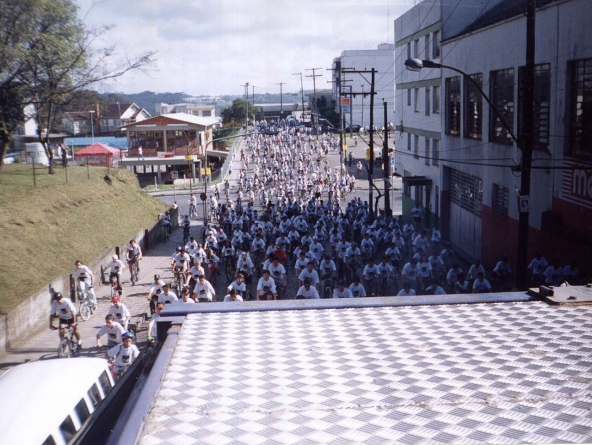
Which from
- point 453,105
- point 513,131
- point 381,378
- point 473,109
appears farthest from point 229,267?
point 381,378

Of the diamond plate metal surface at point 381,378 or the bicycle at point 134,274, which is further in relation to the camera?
the bicycle at point 134,274

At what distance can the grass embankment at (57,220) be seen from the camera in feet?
64.4

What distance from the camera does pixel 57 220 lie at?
2548 centimetres

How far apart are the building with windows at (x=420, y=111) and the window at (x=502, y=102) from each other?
19.7ft

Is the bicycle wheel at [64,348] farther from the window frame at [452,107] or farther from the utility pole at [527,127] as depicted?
the window frame at [452,107]

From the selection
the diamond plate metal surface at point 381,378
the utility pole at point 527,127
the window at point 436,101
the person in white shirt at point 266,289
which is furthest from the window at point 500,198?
the diamond plate metal surface at point 381,378

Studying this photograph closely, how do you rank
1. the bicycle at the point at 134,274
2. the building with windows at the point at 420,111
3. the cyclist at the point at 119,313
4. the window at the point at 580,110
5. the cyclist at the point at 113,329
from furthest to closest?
the building with windows at the point at 420,111
the bicycle at the point at 134,274
the window at the point at 580,110
the cyclist at the point at 119,313
the cyclist at the point at 113,329

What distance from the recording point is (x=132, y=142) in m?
65.1

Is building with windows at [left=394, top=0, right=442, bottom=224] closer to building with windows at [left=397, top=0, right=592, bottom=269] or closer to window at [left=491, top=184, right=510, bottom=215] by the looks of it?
building with windows at [left=397, top=0, right=592, bottom=269]

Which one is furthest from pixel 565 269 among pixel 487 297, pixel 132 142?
pixel 132 142

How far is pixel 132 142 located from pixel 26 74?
39.7 m

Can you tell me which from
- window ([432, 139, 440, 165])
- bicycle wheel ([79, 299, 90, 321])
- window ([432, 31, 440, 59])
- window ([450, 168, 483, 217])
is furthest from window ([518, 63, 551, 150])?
bicycle wheel ([79, 299, 90, 321])

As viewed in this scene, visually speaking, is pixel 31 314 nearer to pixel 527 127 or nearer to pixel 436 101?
pixel 527 127

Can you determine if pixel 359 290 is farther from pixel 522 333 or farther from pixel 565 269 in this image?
pixel 522 333
